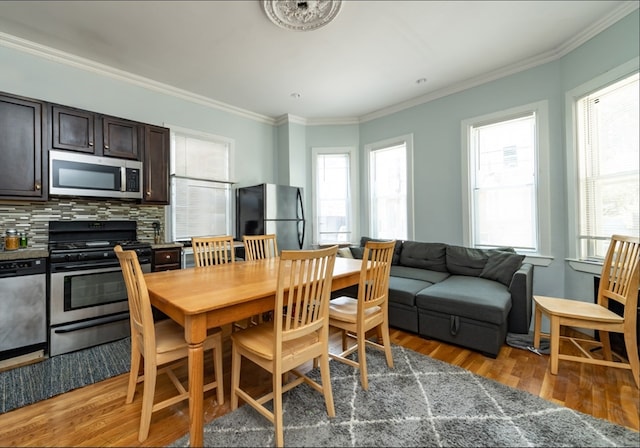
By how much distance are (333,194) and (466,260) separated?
7.89ft

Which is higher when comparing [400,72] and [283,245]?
[400,72]

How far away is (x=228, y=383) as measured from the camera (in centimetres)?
214

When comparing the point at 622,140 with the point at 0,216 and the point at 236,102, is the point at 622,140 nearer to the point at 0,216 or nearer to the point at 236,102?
the point at 236,102

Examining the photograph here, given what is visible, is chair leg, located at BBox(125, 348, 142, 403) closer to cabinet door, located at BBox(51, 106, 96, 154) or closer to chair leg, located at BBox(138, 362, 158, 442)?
chair leg, located at BBox(138, 362, 158, 442)

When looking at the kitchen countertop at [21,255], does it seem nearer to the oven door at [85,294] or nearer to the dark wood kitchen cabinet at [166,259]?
the oven door at [85,294]

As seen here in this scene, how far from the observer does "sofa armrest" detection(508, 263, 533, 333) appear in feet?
9.14

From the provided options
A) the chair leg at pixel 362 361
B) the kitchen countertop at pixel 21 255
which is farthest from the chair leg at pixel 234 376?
the kitchen countertop at pixel 21 255

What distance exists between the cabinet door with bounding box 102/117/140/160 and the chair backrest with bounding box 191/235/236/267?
4.45ft

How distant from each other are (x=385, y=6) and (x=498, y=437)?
123 inches

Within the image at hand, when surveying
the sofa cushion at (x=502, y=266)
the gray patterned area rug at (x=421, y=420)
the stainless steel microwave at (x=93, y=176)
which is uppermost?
the stainless steel microwave at (x=93, y=176)

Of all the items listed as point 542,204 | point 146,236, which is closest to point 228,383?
point 146,236

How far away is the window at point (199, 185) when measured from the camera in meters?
3.82

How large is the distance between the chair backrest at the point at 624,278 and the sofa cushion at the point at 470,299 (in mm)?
702

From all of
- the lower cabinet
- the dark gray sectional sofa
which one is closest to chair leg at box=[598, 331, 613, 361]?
the dark gray sectional sofa
